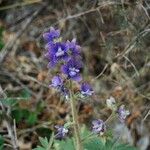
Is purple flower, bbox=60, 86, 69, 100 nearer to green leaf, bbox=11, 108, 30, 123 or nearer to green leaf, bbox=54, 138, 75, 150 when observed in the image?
green leaf, bbox=54, 138, 75, 150

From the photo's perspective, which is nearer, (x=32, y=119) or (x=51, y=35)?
(x=51, y=35)

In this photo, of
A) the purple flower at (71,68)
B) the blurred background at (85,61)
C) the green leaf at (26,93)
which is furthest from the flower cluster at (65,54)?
the green leaf at (26,93)

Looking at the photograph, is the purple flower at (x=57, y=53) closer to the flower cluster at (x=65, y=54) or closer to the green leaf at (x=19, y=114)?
the flower cluster at (x=65, y=54)

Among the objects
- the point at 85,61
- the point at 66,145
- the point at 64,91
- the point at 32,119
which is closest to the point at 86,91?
the point at 64,91

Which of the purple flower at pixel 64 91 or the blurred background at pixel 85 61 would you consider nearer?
the purple flower at pixel 64 91

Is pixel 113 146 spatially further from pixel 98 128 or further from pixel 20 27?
pixel 20 27

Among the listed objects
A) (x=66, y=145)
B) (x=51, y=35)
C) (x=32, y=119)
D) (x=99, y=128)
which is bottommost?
(x=32, y=119)

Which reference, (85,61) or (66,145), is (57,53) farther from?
(85,61)
